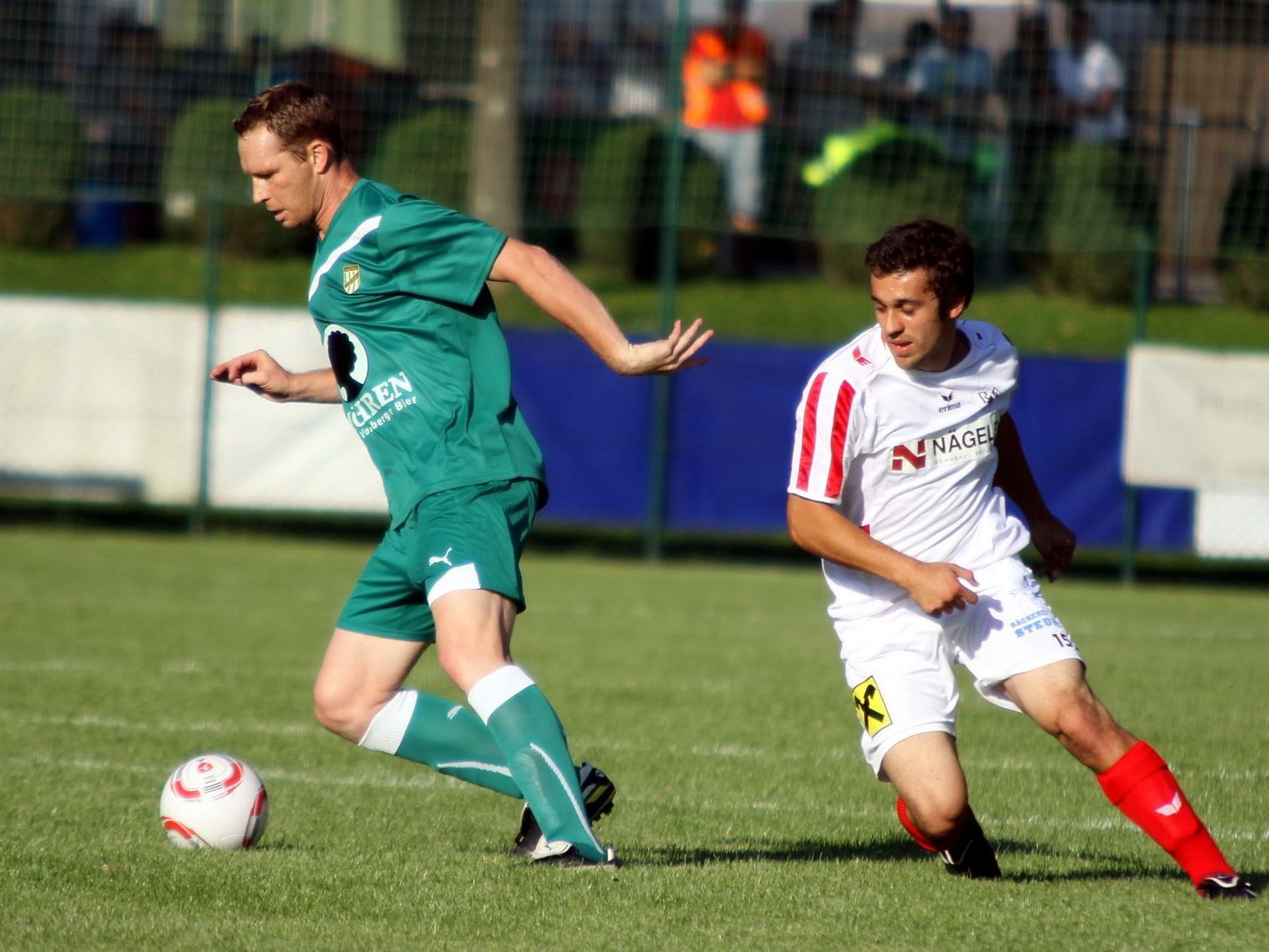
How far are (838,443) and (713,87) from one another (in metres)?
12.5

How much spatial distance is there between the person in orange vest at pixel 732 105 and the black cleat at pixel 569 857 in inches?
495

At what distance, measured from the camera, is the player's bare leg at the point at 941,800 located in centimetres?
449

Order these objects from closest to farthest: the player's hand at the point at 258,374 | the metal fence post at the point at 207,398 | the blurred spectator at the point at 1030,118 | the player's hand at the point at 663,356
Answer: the player's hand at the point at 663,356 < the player's hand at the point at 258,374 < the metal fence post at the point at 207,398 < the blurred spectator at the point at 1030,118

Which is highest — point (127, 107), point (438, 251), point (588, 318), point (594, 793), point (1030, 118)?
point (1030, 118)

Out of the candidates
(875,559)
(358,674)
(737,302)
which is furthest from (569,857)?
(737,302)

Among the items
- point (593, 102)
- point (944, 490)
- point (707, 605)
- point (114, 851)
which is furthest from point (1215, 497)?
point (114, 851)

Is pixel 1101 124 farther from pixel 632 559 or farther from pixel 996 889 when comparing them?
pixel 996 889

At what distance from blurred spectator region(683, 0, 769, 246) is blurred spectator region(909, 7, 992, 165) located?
5.22 ft

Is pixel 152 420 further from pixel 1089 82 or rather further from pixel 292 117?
pixel 292 117

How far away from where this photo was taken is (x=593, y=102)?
17141mm

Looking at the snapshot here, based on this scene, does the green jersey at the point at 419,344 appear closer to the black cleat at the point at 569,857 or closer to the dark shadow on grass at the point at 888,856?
the black cleat at the point at 569,857

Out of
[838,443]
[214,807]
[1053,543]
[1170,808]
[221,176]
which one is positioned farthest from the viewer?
[221,176]

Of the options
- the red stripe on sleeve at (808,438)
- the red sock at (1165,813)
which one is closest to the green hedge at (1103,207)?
the red stripe on sleeve at (808,438)

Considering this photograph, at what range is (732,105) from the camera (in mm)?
16578
